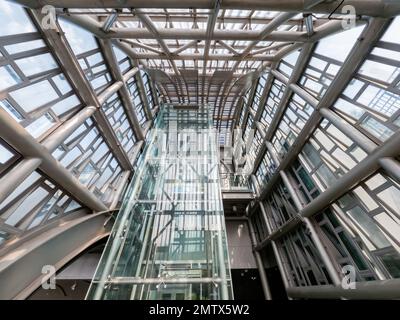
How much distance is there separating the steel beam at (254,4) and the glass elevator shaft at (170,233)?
17.6 feet

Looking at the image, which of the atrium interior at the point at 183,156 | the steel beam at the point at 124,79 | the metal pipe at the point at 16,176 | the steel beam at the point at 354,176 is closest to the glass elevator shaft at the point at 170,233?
the atrium interior at the point at 183,156

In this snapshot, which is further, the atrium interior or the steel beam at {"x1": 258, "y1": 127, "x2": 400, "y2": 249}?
the atrium interior

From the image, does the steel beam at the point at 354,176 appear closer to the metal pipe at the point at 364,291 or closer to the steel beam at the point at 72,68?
the metal pipe at the point at 364,291

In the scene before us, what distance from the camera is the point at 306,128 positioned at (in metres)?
8.04

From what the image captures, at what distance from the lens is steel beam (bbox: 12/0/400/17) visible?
448 centimetres

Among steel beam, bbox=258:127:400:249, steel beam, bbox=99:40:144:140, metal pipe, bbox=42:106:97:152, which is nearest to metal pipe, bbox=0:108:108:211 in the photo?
metal pipe, bbox=42:106:97:152

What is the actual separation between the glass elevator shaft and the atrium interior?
42 mm

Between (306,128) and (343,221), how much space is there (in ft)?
13.4

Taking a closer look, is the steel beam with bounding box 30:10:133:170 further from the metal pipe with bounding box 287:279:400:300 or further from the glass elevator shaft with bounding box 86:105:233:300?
the metal pipe with bounding box 287:279:400:300

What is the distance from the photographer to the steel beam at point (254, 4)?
448 centimetres

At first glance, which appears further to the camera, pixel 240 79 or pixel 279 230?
pixel 240 79

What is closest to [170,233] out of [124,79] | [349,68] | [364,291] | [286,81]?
[364,291]
